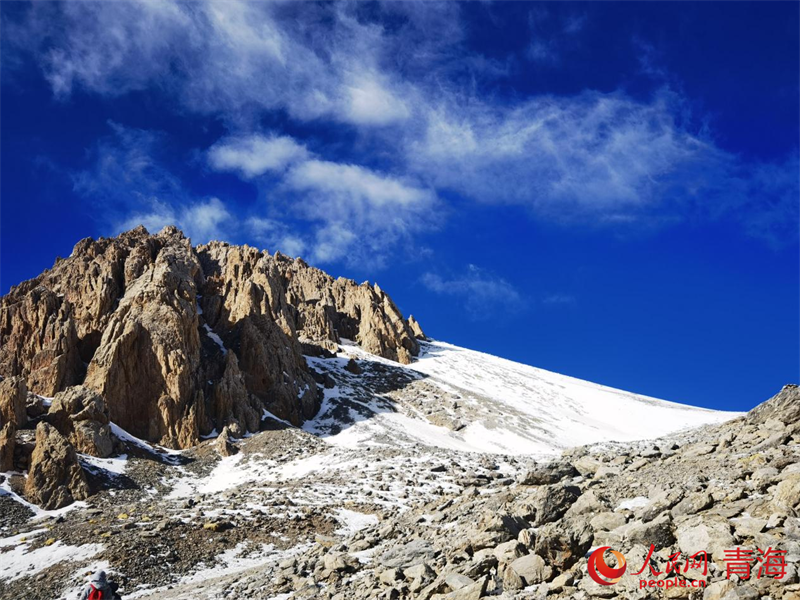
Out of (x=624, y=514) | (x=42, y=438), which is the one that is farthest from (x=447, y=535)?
(x=42, y=438)

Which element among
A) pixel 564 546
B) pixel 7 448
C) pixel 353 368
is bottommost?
pixel 564 546

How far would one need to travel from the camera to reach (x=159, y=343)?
6462cm

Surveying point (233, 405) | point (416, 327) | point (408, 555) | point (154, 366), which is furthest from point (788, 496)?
point (416, 327)

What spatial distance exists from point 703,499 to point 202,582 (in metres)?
19.7

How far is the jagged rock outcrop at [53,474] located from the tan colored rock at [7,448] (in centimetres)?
209

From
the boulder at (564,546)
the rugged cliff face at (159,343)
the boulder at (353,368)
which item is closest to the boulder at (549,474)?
the boulder at (564,546)

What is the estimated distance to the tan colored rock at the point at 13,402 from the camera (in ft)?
153

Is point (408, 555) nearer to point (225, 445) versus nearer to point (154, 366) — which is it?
point (225, 445)

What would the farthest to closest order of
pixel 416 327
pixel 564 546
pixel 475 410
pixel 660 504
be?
1. pixel 416 327
2. pixel 475 410
3. pixel 660 504
4. pixel 564 546

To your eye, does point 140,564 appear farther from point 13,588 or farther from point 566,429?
point 566,429

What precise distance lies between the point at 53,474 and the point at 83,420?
39.7 feet

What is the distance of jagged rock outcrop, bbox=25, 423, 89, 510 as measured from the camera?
37188 mm

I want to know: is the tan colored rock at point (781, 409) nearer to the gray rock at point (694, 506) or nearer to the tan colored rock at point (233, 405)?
the gray rock at point (694, 506)

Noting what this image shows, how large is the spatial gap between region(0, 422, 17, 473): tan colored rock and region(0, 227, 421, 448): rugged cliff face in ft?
54.5
